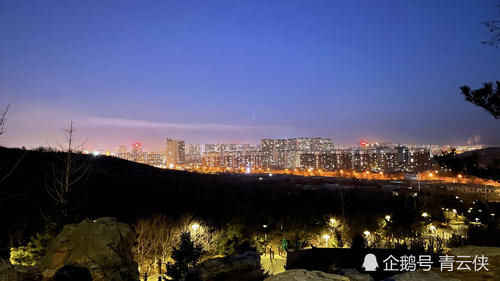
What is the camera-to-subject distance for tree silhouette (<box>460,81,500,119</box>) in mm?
7466

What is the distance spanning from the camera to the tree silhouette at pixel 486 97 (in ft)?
24.5

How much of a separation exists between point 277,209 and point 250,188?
1494cm

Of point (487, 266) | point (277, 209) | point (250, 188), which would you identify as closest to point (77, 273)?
point (487, 266)

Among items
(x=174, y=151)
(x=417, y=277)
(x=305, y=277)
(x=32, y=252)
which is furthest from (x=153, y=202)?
(x=174, y=151)

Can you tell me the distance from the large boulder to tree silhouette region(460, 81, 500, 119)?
9.88 m

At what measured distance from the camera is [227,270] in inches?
226

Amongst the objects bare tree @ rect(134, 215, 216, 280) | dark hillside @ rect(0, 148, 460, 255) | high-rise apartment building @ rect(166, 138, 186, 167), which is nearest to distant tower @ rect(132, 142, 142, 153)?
high-rise apartment building @ rect(166, 138, 186, 167)

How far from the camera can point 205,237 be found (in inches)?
659

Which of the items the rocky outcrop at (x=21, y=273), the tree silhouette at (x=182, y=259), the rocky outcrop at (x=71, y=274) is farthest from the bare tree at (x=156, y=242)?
the rocky outcrop at (x=71, y=274)

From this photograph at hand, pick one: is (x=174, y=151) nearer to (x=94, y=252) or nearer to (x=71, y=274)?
(x=94, y=252)

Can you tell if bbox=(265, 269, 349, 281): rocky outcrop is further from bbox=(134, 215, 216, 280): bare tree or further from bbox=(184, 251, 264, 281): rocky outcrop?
bbox=(134, 215, 216, 280): bare tree

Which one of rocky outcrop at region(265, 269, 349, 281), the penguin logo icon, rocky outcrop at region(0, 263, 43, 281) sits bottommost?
rocky outcrop at region(0, 263, 43, 281)

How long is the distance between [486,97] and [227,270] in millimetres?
7410

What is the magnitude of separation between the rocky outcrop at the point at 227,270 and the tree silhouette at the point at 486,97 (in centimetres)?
671
